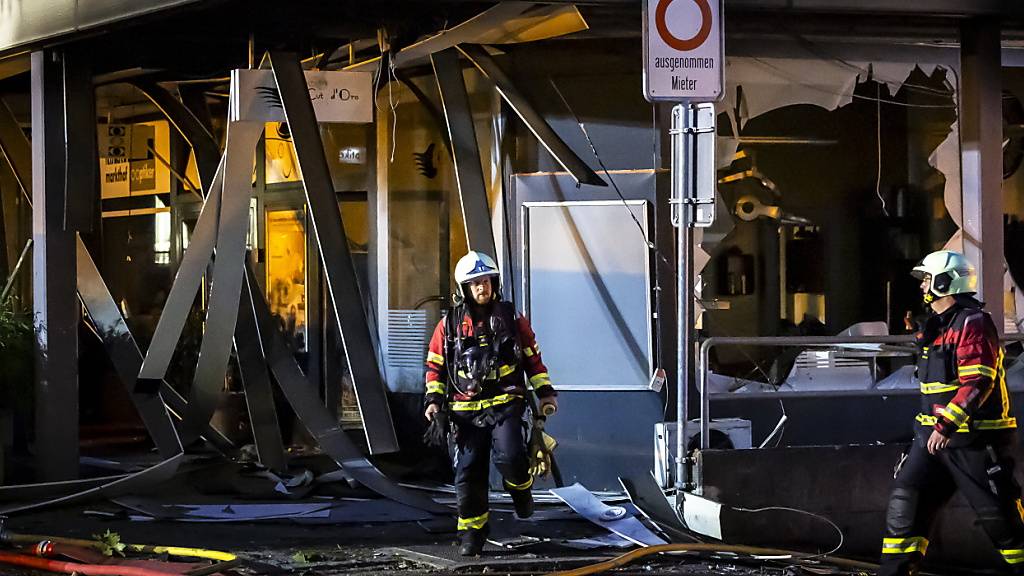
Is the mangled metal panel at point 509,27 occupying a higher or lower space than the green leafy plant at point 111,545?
higher

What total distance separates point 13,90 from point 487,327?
824cm

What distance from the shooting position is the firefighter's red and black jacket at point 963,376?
7.49 m

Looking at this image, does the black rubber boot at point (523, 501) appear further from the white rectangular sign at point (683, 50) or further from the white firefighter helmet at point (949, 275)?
the white firefighter helmet at point (949, 275)

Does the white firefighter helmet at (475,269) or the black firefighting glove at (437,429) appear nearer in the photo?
the black firefighting glove at (437,429)

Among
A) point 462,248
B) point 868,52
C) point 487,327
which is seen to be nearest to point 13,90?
point 462,248

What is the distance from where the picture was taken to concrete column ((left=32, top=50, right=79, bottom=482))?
11.5 metres

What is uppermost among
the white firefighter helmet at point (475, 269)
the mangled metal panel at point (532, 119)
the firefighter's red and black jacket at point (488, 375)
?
the mangled metal panel at point (532, 119)

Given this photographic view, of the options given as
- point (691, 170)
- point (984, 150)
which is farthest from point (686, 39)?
point (984, 150)

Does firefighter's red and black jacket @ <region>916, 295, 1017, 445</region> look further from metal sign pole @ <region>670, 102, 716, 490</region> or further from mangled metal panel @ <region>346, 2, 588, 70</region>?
mangled metal panel @ <region>346, 2, 588, 70</region>

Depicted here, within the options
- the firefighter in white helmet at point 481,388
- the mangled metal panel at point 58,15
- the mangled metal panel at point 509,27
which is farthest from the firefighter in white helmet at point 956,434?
the mangled metal panel at point 58,15

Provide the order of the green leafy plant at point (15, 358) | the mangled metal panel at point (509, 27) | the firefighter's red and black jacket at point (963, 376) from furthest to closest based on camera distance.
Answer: the green leafy plant at point (15, 358)
the mangled metal panel at point (509, 27)
the firefighter's red and black jacket at point (963, 376)

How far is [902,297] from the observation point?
11.6 meters

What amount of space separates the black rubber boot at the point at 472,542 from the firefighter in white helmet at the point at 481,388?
0.5 inches

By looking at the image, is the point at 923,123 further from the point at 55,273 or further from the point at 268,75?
the point at 55,273
